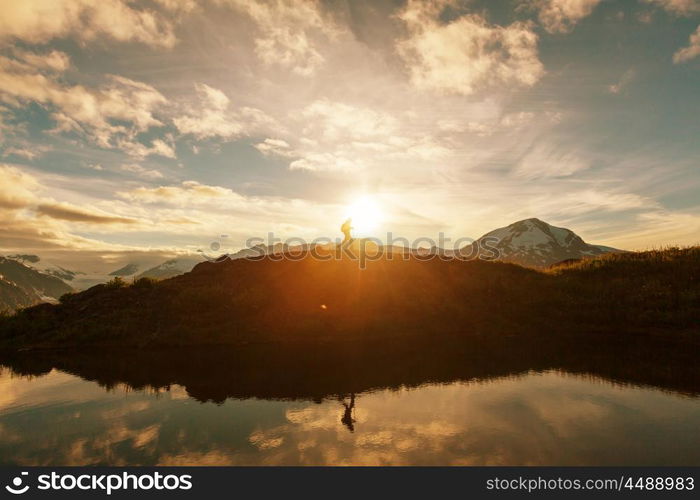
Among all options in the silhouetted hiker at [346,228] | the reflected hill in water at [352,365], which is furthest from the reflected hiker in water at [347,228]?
the reflected hill in water at [352,365]

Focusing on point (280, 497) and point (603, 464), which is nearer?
point (280, 497)

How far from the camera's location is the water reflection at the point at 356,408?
14.2 meters

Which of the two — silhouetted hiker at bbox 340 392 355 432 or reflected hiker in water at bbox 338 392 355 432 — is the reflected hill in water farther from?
silhouetted hiker at bbox 340 392 355 432

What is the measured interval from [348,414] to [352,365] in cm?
889

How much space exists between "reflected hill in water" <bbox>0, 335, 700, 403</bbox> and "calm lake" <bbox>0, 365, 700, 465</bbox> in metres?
1.11

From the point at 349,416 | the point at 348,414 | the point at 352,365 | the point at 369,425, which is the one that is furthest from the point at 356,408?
the point at 352,365

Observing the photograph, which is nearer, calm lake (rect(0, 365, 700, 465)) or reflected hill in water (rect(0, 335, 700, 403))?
calm lake (rect(0, 365, 700, 465))

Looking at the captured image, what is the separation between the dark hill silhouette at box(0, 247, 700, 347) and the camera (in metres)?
36.2

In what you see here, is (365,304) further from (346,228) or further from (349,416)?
(349,416)

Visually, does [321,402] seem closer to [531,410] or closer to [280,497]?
[280,497]

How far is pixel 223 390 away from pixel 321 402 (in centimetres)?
650

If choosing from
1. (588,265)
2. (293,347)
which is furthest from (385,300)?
(588,265)

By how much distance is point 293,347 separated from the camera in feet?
108

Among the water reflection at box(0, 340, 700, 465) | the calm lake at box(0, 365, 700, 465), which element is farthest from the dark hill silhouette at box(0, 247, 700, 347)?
the calm lake at box(0, 365, 700, 465)
